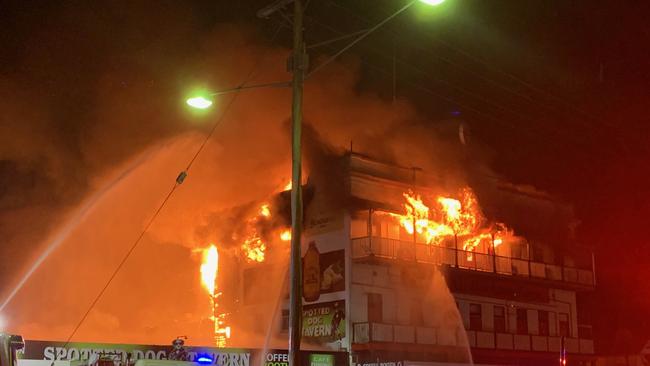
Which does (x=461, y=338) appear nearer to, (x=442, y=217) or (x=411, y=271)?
(x=411, y=271)

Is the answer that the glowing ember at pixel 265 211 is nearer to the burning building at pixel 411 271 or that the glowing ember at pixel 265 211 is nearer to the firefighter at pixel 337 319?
the burning building at pixel 411 271

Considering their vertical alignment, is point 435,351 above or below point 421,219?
below

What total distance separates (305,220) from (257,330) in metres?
4.80

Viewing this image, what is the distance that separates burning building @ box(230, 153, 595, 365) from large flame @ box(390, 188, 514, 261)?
0.04 meters

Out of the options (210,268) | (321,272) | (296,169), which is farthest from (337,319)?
(296,169)

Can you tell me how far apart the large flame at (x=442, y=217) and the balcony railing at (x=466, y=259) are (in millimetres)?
695

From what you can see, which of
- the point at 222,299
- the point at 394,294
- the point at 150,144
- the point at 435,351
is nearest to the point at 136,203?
the point at 150,144

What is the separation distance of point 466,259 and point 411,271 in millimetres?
2920

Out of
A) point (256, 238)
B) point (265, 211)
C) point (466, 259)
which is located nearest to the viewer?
point (265, 211)

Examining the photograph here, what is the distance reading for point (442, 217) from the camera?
96.8 feet

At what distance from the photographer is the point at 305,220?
29938 millimetres

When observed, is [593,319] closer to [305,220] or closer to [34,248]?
[305,220]

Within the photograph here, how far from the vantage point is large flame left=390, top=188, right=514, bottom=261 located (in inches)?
1148

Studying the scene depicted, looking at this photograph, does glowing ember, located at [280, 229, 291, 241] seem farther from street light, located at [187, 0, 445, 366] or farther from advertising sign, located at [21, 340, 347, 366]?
street light, located at [187, 0, 445, 366]
